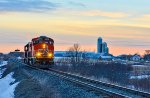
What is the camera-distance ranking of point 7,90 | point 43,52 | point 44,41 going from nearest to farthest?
point 7,90 → point 43,52 → point 44,41

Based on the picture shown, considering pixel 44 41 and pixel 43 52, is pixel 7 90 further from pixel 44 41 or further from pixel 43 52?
pixel 44 41

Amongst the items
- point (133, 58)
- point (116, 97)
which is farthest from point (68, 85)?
point (133, 58)

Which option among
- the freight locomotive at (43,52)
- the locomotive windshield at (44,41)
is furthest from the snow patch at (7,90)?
the locomotive windshield at (44,41)

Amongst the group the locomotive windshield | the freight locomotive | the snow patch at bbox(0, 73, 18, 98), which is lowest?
the snow patch at bbox(0, 73, 18, 98)

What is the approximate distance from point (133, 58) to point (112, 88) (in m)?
148

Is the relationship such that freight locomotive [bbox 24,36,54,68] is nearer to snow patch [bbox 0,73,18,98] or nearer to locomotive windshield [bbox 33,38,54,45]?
locomotive windshield [bbox 33,38,54,45]

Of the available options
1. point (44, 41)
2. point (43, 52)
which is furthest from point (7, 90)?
point (44, 41)

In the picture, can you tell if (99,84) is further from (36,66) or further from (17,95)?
(36,66)

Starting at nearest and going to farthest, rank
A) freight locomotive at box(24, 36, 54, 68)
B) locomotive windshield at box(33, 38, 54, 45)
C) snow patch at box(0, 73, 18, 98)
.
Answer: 1. snow patch at box(0, 73, 18, 98)
2. freight locomotive at box(24, 36, 54, 68)
3. locomotive windshield at box(33, 38, 54, 45)

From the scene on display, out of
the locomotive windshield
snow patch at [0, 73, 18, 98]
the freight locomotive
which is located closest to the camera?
snow patch at [0, 73, 18, 98]

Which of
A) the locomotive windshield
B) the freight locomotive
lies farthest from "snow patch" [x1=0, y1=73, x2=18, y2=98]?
the locomotive windshield

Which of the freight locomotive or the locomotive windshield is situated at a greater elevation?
the locomotive windshield

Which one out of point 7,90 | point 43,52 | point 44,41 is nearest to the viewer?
point 7,90

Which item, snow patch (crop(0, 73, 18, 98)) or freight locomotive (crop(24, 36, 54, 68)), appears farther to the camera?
freight locomotive (crop(24, 36, 54, 68))
